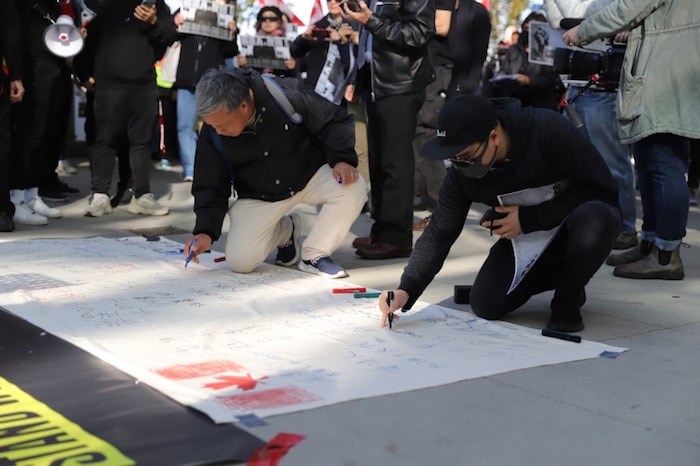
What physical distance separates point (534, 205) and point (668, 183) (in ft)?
3.99

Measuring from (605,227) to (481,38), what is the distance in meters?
3.49

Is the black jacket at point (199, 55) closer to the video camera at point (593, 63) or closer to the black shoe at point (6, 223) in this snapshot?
the black shoe at point (6, 223)

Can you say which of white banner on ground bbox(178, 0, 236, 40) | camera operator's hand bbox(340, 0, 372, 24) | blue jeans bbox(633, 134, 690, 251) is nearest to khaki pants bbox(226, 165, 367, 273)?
camera operator's hand bbox(340, 0, 372, 24)

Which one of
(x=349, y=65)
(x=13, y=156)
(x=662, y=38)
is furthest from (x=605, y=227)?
(x=13, y=156)

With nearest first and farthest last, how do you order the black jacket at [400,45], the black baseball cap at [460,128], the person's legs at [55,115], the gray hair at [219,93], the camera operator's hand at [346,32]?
1. the black baseball cap at [460,128]
2. the gray hair at [219,93]
3. the black jacket at [400,45]
4. the camera operator's hand at [346,32]
5. the person's legs at [55,115]

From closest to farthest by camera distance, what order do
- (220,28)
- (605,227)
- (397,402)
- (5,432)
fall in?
(5,432) < (397,402) < (605,227) < (220,28)

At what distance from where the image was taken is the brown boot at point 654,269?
4.62m

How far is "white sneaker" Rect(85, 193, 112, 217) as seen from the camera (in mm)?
6848

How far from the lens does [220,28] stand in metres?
8.22

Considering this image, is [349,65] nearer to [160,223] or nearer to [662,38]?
[160,223]

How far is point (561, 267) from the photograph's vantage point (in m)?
3.77

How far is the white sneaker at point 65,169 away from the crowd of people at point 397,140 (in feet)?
5.86

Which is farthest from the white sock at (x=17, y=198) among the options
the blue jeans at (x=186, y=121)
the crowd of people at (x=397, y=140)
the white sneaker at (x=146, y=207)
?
the blue jeans at (x=186, y=121)

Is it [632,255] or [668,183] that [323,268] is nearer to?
[632,255]
